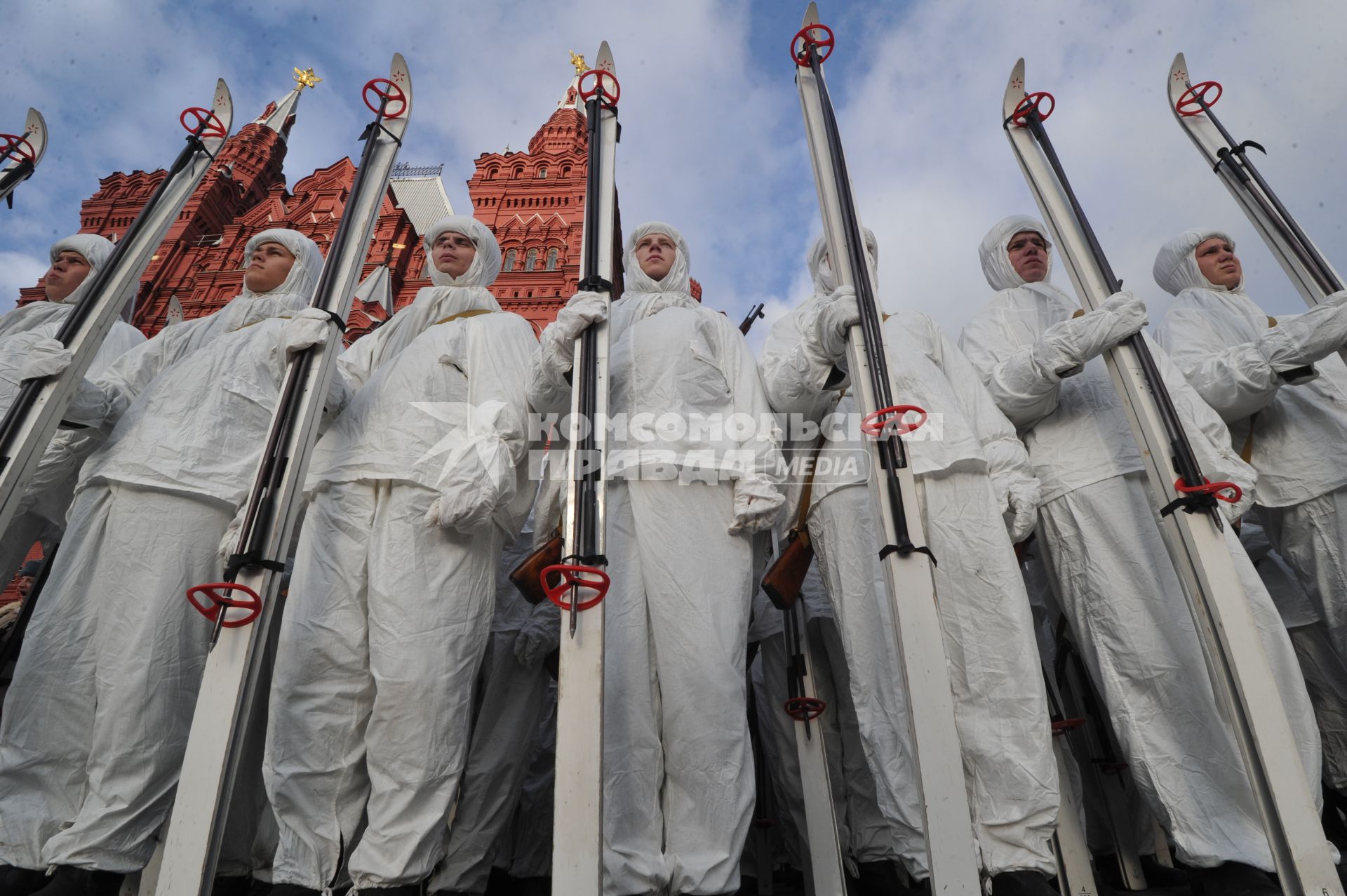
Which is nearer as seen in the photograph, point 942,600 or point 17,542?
point 942,600

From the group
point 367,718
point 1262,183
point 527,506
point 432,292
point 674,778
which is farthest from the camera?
point 432,292

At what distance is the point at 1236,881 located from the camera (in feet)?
7.54

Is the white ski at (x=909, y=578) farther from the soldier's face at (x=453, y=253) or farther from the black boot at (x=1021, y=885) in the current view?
the soldier's face at (x=453, y=253)

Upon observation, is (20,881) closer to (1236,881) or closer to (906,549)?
(906,549)

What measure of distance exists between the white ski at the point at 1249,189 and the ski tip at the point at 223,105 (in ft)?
14.9

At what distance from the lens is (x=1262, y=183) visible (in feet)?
10.9

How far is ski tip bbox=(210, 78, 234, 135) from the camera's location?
3.40 m

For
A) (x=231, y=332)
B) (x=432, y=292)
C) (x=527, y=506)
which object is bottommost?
(x=527, y=506)

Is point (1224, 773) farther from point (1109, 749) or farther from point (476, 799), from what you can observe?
point (476, 799)

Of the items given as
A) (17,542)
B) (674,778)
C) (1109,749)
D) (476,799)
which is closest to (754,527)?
(674,778)

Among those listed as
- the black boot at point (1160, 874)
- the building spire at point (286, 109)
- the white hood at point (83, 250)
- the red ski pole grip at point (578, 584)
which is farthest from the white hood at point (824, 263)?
the building spire at point (286, 109)

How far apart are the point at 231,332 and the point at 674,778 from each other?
9.11 feet

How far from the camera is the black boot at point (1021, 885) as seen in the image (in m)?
2.18

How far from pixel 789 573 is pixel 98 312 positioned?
9.20 feet
